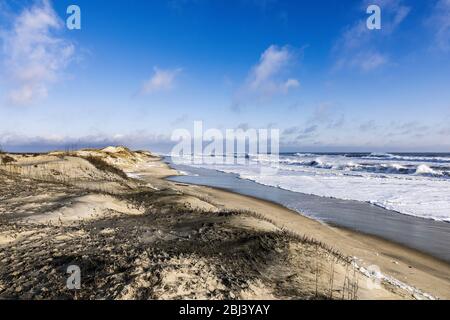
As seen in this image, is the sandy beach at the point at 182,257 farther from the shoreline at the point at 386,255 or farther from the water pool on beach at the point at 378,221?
the water pool on beach at the point at 378,221

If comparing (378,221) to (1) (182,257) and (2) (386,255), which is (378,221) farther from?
(1) (182,257)

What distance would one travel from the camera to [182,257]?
6305 millimetres

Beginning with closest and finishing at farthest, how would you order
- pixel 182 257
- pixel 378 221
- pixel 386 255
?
pixel 182 257
pixel 386 255
pixel 378 221

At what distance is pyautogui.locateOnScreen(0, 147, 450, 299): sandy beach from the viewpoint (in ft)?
16.7

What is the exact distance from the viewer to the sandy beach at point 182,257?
5.08 m

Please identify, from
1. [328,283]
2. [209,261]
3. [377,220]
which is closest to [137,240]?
[209,261]

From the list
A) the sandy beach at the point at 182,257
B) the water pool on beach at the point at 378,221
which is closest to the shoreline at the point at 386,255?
the sandy beach at the point at 182,257

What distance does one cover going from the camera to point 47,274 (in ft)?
18.3

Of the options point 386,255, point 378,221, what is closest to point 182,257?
point 386,255

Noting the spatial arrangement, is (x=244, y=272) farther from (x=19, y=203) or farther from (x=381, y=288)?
(x=19, y=203)

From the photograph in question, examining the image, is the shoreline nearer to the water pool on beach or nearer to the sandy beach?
the sandy beach

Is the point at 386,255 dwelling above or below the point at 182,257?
below

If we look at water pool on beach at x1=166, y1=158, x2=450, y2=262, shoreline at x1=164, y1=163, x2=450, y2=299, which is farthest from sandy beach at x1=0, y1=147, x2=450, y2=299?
water pool on beach at x1=166, y1=158, x2=450, y2=262
